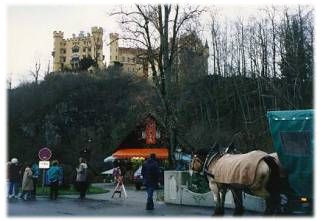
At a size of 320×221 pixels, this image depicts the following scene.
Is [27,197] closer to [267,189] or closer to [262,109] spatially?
[267,189]

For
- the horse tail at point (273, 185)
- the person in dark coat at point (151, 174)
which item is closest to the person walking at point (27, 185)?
the person in dark coat at point (151, 174)

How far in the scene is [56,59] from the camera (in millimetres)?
84188

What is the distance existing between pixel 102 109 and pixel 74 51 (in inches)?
946

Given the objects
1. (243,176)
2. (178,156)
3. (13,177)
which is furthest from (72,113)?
(243,176)

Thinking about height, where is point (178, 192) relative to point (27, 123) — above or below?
below

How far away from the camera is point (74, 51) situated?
8250 centimetres

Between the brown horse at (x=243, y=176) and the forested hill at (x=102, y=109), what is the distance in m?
29.8

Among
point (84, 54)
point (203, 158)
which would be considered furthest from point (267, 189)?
point (84, 54)

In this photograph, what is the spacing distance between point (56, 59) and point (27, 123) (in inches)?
1108

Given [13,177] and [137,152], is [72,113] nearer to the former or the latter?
[137,152]

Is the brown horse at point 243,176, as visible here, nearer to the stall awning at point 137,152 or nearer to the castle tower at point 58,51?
the stall awning at point 137,152

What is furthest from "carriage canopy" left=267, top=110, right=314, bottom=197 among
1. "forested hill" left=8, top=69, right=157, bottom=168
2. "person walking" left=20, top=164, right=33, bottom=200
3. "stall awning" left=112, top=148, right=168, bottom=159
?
"forested hill" left=8, top=69, right=157, bottom=168

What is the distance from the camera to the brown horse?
42.5ft

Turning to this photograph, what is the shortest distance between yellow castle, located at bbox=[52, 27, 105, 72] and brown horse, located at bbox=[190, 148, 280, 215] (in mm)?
62040
